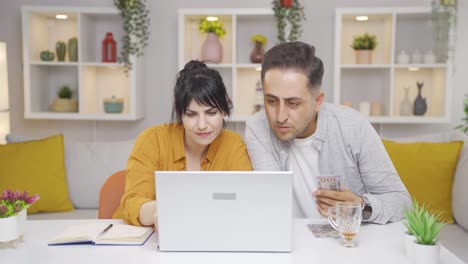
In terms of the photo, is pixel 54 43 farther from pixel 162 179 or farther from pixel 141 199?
pixel 162 179

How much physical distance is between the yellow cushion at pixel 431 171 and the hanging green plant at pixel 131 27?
2.00 m

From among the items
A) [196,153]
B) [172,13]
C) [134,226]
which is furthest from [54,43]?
[134,226]

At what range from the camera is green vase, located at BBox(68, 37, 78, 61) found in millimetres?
3588

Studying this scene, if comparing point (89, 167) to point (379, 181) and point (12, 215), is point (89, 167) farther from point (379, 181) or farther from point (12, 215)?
point (379, 181)

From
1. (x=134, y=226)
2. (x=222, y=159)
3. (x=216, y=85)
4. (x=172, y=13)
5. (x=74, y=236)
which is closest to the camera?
(x=74, y=236)

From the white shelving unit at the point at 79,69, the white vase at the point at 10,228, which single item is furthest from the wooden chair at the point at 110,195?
the white shelving unit at the point at 79,69

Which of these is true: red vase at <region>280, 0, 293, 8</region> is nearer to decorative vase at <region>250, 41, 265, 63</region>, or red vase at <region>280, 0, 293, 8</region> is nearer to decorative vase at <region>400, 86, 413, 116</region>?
decorative vase at <region>250, 41, 265, 63</region>

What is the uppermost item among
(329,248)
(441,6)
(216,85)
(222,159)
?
(441,6)

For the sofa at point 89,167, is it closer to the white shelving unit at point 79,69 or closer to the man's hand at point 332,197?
the white shelving unit at point 79,69

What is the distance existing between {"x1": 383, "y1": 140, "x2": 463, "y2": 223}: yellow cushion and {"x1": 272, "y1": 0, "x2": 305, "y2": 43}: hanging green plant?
1203 millimetres

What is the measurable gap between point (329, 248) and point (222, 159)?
0.60 m

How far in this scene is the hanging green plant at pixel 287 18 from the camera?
3.42 m

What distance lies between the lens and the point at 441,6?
10.9ft

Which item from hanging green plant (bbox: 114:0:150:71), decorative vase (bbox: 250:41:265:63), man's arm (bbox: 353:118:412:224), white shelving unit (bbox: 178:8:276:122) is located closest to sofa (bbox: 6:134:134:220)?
hanging green plant (bbox: 114:0:150:71)
